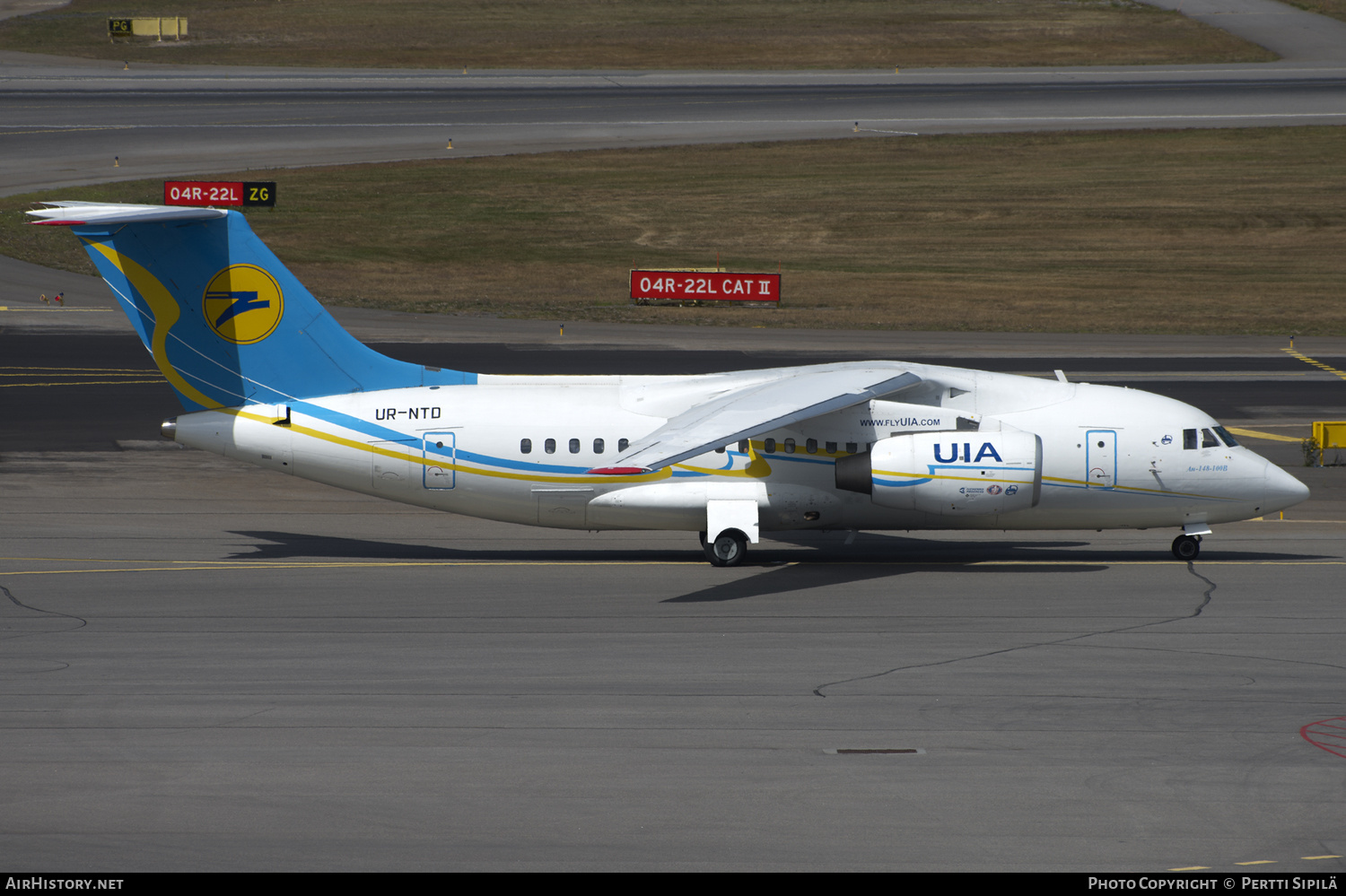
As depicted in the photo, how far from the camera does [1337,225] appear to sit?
61094 millimetres

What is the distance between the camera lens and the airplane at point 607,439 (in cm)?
2233

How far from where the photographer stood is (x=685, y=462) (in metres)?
22.8

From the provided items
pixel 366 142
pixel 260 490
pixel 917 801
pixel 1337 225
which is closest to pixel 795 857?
pixel 917 801

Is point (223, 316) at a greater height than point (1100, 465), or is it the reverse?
point (223, 316)

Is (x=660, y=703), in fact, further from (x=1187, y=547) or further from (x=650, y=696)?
(x=1187, y=547)

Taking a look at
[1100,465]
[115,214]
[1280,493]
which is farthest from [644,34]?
[1280,493]

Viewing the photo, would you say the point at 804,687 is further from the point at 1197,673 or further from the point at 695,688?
the point at 1197,673

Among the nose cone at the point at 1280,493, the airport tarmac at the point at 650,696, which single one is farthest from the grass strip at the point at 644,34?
the airport tarmac at the point at 650,696

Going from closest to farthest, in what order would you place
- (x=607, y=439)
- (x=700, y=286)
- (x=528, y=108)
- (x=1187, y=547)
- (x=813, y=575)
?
(x=813, y=575) < (x=607, y=439) < (x=1187, y=547) < (x=700, y=286) < (x=528, y=108)

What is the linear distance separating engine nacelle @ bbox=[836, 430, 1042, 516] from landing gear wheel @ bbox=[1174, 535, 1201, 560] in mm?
3224

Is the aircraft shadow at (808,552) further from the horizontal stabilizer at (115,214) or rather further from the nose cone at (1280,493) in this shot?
the horizontal stabilizer at (115,214)

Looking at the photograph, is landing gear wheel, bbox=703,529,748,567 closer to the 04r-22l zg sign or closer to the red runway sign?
the red runway sign

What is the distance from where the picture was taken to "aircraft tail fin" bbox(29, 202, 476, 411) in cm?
2214

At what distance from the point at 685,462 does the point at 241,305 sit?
8.05 m
